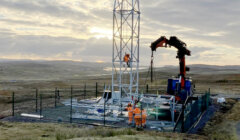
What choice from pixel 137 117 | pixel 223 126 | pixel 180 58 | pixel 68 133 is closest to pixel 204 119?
pixel 223 126

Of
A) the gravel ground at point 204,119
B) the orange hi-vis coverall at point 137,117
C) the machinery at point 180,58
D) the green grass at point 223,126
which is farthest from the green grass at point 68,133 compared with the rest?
the machinery at point 180,58

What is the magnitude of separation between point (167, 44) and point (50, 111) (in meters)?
10.7

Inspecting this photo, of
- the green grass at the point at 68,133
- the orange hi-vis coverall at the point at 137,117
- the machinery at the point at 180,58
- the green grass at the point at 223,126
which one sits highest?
the machinery at the point at 180,58

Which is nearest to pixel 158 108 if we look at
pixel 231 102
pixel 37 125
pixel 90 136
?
pixel 90 136

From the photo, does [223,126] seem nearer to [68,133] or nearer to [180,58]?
[180,58]

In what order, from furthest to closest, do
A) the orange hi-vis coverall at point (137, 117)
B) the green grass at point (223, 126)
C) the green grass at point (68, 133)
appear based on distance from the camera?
the orange hi-vis coverall at point (137, 117)
the green grass at point (223, 126)
the green grass at point (68, 133)

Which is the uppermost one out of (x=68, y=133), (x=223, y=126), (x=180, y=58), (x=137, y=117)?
(x=180, y=58)

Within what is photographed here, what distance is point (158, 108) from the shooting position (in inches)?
743

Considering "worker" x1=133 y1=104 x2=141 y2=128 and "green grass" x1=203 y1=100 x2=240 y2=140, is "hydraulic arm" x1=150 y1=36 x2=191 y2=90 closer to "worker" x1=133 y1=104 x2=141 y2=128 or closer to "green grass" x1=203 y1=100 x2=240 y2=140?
"green grass" x1=203 y1=100 x2=240 y2=140

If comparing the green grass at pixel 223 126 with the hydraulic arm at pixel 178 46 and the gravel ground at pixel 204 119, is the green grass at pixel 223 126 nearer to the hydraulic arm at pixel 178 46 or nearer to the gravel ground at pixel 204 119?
the gravel ground at pixel 204 119

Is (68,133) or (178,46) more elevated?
(178,46)

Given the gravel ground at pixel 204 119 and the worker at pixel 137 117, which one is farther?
the gravel ground at pixel 204 119

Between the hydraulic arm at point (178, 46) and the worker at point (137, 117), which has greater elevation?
the hydraulic arm at point (178, 46)

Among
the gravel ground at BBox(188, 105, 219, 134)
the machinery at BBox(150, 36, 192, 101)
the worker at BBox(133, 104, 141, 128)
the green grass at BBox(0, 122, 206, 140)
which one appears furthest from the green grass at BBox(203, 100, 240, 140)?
the worker at BBox(133, 104, 141, 128)
